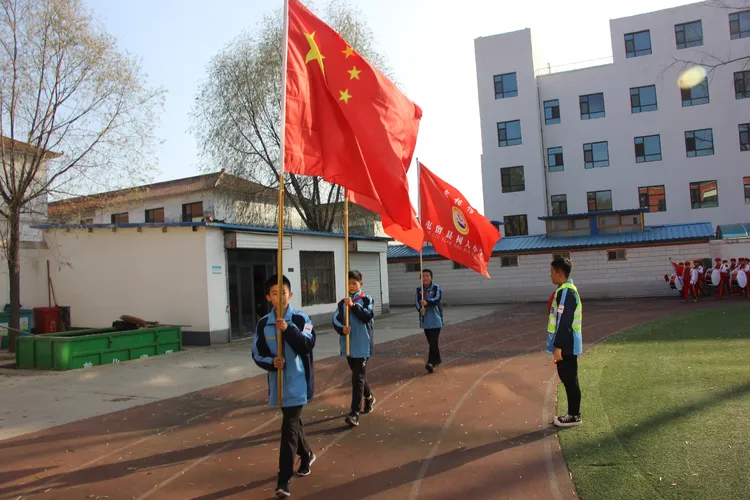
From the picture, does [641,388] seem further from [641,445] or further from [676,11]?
[676,11]

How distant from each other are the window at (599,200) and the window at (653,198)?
6.42 feet

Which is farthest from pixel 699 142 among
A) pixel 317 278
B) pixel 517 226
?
pixel 317 278

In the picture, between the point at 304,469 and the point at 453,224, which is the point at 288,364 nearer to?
the point at 304,469

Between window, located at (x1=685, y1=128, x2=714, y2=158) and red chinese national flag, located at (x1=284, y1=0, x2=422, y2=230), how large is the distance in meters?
37.6

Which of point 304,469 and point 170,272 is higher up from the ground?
point 170,272

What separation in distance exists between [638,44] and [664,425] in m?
39.6

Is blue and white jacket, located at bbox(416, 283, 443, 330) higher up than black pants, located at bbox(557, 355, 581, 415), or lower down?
higher up

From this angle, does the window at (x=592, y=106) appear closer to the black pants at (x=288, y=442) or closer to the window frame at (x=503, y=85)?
the window frame at (x=503, y=85)

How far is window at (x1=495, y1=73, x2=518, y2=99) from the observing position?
40.8 metres

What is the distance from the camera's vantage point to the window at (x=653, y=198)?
123 feet

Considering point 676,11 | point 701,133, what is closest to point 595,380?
point 701,133

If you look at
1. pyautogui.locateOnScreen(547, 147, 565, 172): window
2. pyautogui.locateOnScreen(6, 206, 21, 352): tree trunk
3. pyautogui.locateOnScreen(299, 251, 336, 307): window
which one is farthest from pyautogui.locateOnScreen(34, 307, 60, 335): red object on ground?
pyautogui.locateOnScreen(547, 147, 565, 172): window

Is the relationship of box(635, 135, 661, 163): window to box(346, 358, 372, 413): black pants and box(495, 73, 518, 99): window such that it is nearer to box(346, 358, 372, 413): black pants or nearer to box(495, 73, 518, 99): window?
box(495, 73, 518, 99): window

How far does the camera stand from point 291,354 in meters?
5.00
